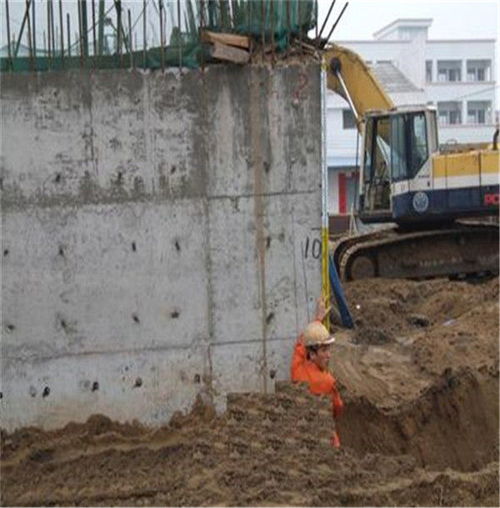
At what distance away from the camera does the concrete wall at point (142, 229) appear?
587 centimetres

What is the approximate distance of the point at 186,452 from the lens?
18.6 feet

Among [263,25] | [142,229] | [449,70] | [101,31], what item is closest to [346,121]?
[449,70]

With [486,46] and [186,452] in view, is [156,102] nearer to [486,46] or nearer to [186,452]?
[186,452]

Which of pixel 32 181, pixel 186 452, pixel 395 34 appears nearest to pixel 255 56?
pixel 32 181

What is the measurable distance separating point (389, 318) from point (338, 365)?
3592mm

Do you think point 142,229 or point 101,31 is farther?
point 101,31

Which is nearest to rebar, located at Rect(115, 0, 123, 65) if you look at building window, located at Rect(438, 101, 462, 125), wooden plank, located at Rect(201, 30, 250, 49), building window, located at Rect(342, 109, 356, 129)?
wooden plank, located at Rect(201, 30, 250, 49)

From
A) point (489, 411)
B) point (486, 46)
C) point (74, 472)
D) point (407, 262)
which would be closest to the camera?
point (74, 472)

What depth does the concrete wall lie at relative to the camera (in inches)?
231

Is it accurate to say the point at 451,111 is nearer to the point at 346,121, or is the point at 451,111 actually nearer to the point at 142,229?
the point at 346,121

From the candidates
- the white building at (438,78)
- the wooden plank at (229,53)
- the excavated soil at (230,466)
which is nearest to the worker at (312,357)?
the excavated soil at (230,466)

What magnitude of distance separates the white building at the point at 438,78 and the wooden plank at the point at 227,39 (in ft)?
131

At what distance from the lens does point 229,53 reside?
5832 mm

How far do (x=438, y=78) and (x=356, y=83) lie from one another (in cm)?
4563
